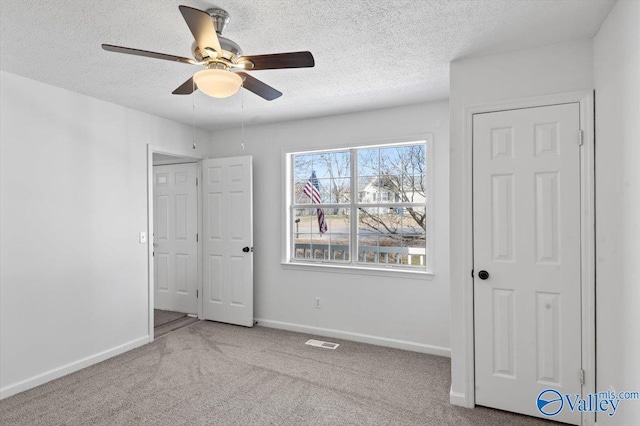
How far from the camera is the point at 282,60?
5.95 feet

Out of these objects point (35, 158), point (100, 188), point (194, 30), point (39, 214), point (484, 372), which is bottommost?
point (484, 372)

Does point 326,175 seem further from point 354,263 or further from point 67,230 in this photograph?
point 67,230

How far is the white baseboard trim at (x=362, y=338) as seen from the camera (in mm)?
3533

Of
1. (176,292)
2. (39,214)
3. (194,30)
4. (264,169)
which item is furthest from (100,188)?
(194,30)

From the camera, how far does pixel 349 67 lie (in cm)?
273

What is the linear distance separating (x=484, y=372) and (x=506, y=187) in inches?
51.9

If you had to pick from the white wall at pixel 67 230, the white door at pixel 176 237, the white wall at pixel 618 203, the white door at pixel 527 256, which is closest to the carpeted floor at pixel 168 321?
the white door at pixel 176 237

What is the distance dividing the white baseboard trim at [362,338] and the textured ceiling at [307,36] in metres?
2.46

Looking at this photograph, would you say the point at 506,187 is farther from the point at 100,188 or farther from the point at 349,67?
the point at 100,188

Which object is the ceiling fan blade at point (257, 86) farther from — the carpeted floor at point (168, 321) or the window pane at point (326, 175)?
the carpeted floor at point (168, 321)

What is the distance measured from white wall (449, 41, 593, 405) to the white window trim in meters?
0.95

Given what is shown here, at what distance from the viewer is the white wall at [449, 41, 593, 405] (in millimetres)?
2357

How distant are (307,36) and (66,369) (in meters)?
3.36

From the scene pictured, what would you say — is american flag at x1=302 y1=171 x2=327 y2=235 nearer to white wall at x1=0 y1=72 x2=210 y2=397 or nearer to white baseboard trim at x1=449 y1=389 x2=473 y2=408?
white wall at x1=0 y1=72 x2=210 y2=397
